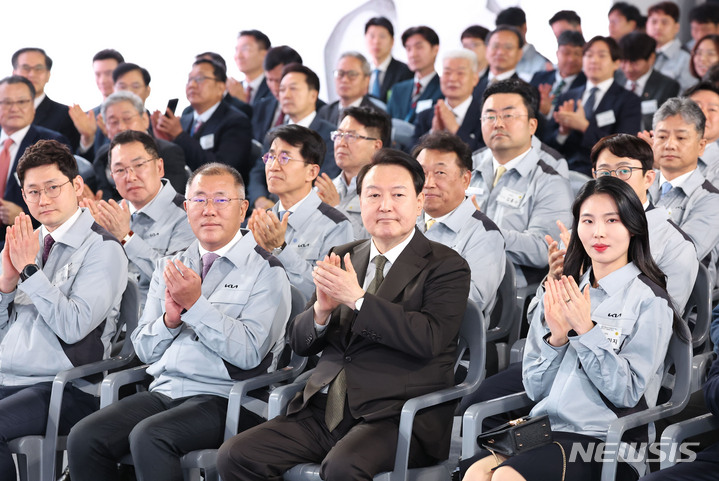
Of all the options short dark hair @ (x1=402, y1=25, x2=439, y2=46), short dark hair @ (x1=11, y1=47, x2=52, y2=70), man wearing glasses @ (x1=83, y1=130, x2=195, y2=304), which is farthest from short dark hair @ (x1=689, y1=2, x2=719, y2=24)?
short dark hair @ (x1=11, y1=47, x2=52, y2=70)

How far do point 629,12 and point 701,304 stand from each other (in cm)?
498

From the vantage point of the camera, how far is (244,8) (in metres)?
8.09

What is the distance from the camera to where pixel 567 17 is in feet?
25.5

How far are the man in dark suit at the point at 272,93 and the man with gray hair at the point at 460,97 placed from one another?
132cm

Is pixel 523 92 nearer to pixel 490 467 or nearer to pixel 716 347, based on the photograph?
pixel 716 347

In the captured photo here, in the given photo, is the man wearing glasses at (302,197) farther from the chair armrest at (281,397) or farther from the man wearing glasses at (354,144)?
the chair armrest at (281,397)

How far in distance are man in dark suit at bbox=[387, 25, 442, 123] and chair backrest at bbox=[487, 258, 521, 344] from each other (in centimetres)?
312

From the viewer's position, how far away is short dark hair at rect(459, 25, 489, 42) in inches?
300

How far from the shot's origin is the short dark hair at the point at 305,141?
435cm

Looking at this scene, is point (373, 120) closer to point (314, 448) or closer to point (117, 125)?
point (117, 125)

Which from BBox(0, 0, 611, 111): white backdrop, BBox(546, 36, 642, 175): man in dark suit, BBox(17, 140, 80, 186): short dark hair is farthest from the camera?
BBox(0, 0, 611, 111): white backdrop

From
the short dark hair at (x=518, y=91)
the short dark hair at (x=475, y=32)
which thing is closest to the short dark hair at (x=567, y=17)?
the short dark hair at (x=475, y=32)

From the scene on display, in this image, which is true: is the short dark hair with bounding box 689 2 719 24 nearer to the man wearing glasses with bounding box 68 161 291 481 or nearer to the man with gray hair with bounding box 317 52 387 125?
the man with gray hair with bounding box 317 52 387 125

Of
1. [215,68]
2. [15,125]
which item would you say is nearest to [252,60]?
[215,68]
